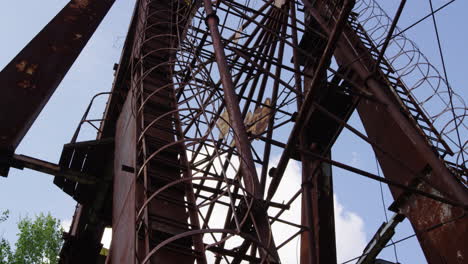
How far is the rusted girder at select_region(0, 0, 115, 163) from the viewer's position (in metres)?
6.81

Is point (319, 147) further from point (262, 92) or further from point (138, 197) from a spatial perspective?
point (138, 197)

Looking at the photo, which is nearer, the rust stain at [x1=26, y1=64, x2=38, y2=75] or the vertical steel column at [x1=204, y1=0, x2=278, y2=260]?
the vertical steel column at [x1=204, y1=0, x2=278, y2=260]

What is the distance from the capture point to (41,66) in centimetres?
749

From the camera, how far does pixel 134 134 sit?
636 centimetres

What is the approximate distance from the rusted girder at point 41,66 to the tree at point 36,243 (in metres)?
12.1

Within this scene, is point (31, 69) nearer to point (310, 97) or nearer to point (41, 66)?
point (41, 66)

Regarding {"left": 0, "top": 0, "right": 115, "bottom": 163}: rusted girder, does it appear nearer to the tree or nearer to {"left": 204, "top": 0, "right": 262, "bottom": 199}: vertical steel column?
{"left": 204, "top": 0, "right": 262, "bottom": 199}: vertical steel column

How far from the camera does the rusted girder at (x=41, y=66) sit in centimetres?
681

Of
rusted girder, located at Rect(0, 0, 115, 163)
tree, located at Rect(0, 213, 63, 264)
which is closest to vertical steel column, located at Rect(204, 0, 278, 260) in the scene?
rusted girder, located at Rect(0, 0, 115, 163)

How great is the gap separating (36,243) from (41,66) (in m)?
13.7

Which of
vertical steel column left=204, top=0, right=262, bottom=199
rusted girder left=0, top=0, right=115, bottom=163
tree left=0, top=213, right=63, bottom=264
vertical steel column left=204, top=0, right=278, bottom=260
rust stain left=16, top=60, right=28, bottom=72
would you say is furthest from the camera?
tree left=0, top=213, right=63, bottom=264

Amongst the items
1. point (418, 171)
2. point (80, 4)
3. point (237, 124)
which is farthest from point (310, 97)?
point (80, 4)

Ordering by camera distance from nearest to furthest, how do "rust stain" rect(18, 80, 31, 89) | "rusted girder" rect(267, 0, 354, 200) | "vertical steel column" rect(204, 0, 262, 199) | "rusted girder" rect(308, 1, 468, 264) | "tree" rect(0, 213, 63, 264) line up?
"vertical steel column" rect(204, 0, 262, 199)
"rusted girder" rect(267, 0, 354, 200)
"rusted girder" rect(308, 1, 468, 264)
"rust stain" rect(18, 80, 31, 89)
"tree" rect(0, 213, 63, 264)

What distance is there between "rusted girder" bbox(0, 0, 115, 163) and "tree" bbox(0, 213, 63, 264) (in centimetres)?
1208
